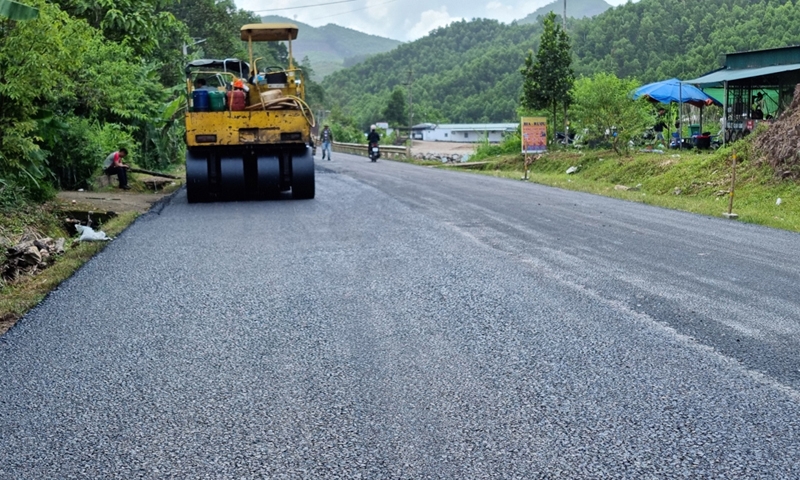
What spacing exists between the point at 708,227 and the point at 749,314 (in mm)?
5770

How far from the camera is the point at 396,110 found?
121 meters

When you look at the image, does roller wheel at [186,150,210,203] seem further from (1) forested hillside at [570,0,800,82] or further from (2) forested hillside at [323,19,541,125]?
(2) forested hillside at [323,19,541,125]

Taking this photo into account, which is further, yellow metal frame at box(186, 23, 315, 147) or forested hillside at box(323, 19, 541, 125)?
forested hillside at box(323, 19, 541, 125)

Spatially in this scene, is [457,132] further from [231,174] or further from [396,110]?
[231,174]

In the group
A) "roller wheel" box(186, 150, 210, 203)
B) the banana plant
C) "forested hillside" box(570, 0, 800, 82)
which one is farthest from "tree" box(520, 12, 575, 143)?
the banana plant

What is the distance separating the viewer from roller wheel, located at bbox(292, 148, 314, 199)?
597 inches

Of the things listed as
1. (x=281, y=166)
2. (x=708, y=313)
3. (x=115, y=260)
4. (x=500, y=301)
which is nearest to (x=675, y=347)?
(x=708, y=313)

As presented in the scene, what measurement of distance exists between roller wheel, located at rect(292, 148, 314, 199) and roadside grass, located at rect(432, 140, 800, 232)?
264 inches

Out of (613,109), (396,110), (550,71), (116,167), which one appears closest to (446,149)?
(550,71)

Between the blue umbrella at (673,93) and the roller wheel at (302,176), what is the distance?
15035 mm

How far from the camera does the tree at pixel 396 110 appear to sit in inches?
4747

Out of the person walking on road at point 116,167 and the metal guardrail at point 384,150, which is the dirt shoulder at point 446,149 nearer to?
the metal guardrail at point 384,150

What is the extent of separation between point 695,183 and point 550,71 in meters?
15.3

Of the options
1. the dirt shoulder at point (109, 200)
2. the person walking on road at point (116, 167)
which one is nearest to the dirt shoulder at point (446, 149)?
the person walking on road at point (116, 167)
